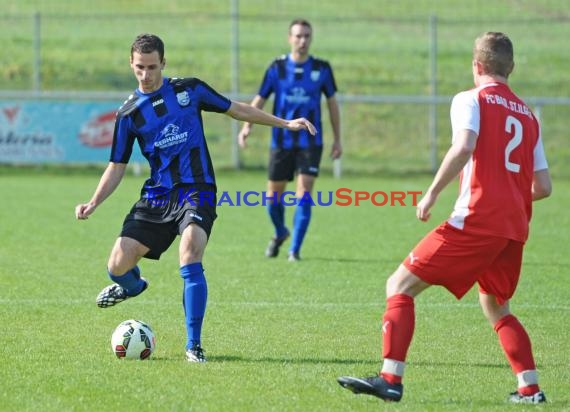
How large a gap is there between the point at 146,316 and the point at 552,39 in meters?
18.5

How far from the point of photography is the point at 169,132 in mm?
6609

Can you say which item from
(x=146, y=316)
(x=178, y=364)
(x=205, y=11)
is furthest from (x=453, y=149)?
(x=205, y=11)

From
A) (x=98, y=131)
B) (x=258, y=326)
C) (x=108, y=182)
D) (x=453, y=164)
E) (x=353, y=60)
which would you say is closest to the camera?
(x=453, y=164)

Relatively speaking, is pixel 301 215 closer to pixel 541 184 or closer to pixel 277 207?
pixel 277 207

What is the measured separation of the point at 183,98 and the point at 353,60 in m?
18.3

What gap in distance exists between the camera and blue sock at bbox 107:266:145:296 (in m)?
6.75

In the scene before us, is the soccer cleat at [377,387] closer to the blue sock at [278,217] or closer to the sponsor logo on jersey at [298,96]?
the blue sock at [278,217]

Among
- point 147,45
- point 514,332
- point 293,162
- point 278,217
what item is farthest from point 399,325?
point 293,162

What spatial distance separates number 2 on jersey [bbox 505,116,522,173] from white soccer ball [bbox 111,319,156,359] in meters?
2.39

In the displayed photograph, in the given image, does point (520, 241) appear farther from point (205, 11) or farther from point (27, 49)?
point (205, 11)

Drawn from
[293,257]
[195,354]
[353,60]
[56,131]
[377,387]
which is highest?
[353,60]

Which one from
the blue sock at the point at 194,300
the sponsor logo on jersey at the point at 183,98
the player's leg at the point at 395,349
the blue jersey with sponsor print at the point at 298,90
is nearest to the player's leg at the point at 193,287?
the blue sock at the point at 194,300

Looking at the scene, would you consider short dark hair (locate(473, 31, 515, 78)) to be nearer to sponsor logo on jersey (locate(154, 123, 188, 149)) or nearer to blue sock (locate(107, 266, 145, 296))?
sponsor logo on jersey (locate(154, 123, 188, 149))

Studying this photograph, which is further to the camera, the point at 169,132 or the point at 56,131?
the point at 56,131
